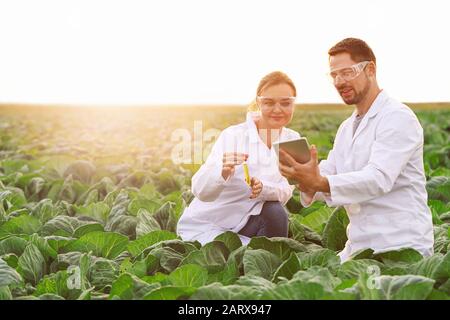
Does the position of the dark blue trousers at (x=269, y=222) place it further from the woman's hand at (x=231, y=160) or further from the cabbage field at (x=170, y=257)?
the woman's hand at (x=231, y=160)

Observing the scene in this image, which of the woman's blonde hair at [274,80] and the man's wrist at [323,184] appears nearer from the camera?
the man's wrist at [323,184]

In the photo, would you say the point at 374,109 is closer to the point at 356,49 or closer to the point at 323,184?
the point at 356,49

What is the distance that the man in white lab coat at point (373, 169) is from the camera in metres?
3.99

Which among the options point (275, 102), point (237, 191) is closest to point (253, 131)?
point (275, 102)

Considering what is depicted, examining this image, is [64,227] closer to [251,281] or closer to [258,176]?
[258,176]

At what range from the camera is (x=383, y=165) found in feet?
13.0

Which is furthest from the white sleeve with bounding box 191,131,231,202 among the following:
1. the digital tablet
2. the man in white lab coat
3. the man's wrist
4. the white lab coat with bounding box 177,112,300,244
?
the man's wrist

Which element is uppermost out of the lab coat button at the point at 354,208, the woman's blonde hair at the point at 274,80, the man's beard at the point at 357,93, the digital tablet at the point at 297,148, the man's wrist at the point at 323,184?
the woman's blonde hair at the point at 274,80

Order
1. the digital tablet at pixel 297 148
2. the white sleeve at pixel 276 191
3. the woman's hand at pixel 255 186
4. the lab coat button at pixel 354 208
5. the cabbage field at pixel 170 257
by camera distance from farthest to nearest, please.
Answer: the white sleeve at pixel 276 191, the woman's hand at pixel 255 186, the lab coat button at pixel 354 208, the digital tablet at pixel 297 148, the cabbage field at pixel 170 257

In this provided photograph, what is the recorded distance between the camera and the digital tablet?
395 cm

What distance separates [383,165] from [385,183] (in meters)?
0.10

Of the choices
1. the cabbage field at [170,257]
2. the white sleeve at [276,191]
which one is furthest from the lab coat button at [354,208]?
the white sleeve at [276,191]

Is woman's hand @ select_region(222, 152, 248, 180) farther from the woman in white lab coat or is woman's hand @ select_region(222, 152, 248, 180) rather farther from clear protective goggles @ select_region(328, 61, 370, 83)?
clear protective goggles @ select_region(328, 61, 370, 83)
